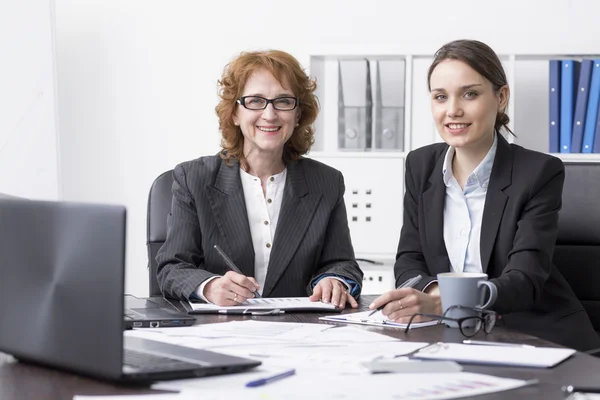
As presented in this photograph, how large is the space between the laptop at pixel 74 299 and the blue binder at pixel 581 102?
2330 mm

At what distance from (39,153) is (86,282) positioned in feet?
8.56

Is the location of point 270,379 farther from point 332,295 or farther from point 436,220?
point 436,220

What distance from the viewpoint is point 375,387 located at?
0.99m

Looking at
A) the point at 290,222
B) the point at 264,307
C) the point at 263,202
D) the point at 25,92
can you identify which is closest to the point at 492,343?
the point at 264,307

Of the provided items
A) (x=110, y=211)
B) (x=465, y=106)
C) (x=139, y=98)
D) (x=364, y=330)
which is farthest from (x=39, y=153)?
(x=110, y=211)

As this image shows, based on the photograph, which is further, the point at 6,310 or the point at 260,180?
the point at 260,180

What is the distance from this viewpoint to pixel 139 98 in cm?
384

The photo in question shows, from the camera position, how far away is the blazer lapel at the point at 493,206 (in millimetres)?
1874

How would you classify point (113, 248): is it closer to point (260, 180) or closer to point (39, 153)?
point (260, 180)

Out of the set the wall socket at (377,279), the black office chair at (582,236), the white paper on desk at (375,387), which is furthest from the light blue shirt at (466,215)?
the wall socket at (377,279)

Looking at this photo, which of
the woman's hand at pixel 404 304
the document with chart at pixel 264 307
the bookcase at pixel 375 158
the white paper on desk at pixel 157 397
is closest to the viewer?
the white paper on desk at pixel 157 397

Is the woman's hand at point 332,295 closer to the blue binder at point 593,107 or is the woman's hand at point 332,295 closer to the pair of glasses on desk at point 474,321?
the pair of glasses on desk at point 474,321

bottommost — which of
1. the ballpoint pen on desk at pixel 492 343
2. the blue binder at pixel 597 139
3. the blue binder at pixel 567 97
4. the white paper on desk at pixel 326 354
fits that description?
the ballpoint pen on desk at pixel 492 343

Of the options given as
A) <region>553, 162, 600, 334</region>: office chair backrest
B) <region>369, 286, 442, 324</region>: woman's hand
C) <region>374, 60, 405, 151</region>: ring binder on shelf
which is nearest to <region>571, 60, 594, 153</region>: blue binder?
<region>374, 60, 405, 151</region>: ring binder on shelf
